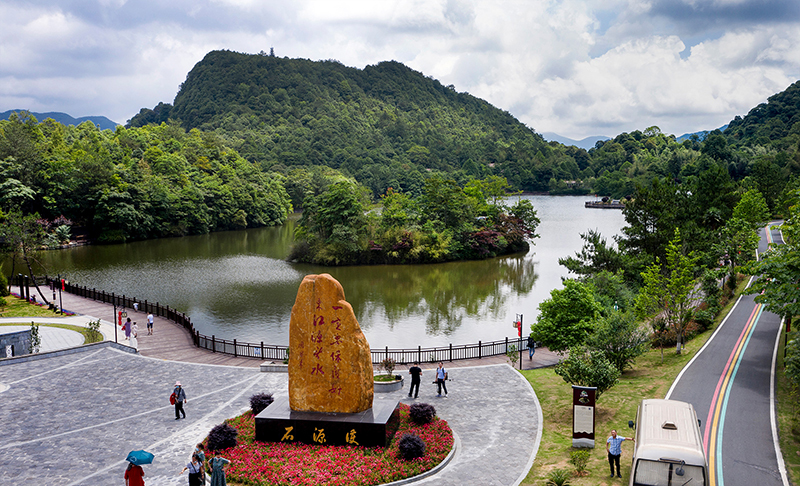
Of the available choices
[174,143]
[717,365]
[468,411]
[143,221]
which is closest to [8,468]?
[468,411]

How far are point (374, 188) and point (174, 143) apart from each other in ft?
133

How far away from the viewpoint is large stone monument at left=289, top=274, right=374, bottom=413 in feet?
45.9

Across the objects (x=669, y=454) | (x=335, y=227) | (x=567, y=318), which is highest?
(x=335, y=227)

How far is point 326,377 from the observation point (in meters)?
14.2

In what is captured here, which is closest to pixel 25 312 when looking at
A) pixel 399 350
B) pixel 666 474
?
pixel 399 350

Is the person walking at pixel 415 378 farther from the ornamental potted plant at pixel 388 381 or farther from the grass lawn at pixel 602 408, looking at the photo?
the grass lawn at pixel 602 408

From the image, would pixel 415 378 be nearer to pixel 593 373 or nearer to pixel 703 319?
pixel 593 373

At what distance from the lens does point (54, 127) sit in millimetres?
84750

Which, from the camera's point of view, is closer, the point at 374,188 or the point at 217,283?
the point at 217,283

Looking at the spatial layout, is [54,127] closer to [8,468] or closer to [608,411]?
[8,468]

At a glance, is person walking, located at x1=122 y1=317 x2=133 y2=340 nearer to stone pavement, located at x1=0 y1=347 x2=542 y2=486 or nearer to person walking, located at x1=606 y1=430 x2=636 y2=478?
stone pavement, located at x1=0 y1=347 x2=542 y2=486

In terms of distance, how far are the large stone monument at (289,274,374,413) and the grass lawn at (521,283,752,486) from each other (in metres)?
4.83

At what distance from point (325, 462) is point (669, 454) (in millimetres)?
7611

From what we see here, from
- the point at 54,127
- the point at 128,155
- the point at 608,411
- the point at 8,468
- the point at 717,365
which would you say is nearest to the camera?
the point at 8,468
